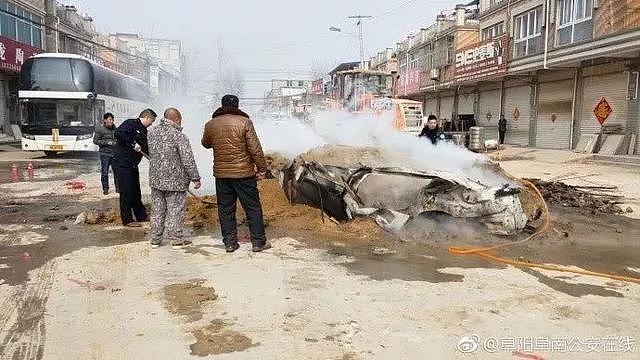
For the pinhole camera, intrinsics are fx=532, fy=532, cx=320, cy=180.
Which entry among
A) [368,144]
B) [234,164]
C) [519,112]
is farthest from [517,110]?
[234,164]

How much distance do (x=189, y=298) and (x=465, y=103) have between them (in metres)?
31.1

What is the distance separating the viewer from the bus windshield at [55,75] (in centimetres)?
1794

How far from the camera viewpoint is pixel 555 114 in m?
22.4

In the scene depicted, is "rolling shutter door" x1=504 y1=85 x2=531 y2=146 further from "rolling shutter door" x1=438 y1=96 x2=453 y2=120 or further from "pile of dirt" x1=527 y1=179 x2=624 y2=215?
"pile of dirt" x1=527 y1=179 x2=624 y2=215

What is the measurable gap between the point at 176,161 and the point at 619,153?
16005 millimetres

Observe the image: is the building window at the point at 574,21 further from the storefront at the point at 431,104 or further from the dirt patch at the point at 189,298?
the dirt patch at the point at 189,298

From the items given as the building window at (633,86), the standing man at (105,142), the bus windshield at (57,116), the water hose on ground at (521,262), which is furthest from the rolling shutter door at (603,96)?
the bus windshield at (57,116)

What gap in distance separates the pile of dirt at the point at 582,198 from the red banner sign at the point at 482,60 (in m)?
15.1

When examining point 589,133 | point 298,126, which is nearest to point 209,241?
point 298,126

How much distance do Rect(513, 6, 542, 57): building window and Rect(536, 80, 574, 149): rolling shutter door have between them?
1.73m

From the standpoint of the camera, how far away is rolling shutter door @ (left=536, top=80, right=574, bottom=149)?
70.5 ft

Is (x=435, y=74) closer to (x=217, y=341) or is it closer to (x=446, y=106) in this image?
(x=446, y=106)

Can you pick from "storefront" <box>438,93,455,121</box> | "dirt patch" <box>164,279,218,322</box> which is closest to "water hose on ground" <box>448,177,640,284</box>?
"dirt patch" <box>164,279,218,322</box>

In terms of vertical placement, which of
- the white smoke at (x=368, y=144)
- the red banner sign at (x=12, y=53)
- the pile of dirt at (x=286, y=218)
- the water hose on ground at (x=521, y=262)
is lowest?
the water hose on ground at (x=521, y=262)
